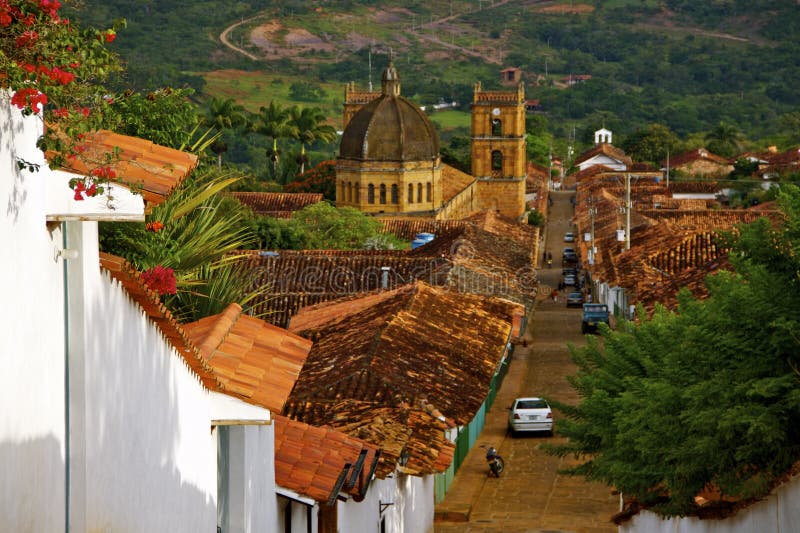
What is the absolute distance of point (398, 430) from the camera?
50.9ft

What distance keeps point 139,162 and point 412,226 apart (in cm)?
5190

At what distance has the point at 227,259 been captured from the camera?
33.3 feet

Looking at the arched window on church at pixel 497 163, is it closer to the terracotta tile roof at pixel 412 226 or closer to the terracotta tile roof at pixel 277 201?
the terracotta tile roof at pixel 277 201

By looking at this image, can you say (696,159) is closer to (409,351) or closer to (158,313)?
(409,351)

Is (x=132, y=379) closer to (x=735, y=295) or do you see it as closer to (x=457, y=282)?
(x=735, y=295)

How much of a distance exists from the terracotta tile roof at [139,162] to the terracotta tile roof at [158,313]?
1.12 ft

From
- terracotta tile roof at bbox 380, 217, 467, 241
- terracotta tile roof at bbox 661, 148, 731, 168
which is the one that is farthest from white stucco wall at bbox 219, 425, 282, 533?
terracotta tile roof at bbox 661, 148, 731, 168

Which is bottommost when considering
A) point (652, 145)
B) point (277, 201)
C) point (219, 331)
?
point (219, 331)

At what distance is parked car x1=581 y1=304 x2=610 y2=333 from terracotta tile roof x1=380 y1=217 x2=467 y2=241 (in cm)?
1121

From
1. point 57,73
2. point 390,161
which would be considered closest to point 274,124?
point 390,161

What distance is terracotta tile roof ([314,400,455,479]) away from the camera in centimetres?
1476

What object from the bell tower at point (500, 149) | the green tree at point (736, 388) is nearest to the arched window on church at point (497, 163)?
the bell tower at point (500, 149)

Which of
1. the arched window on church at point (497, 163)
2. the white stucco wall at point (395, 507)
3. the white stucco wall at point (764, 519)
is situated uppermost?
the arched window on church at point (497, 163)

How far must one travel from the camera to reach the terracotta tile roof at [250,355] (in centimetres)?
783
